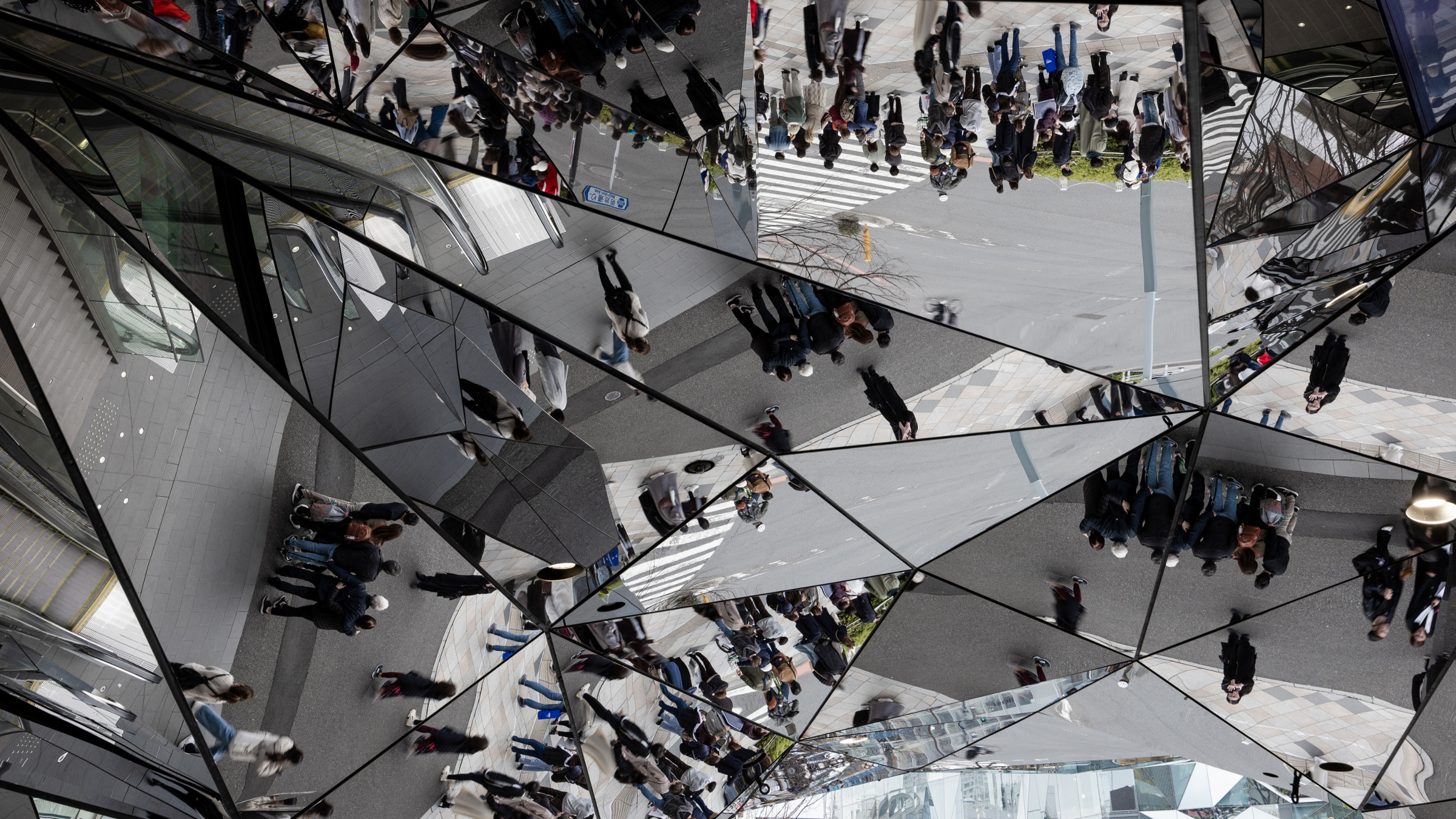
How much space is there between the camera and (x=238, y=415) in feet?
24.8

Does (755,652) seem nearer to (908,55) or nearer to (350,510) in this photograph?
(350,510)

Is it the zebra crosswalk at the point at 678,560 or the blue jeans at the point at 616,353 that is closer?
the blue jeans at the point at 616,353

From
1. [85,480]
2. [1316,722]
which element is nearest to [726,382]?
[85,480]

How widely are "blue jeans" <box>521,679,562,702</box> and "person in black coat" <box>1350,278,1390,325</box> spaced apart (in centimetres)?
698

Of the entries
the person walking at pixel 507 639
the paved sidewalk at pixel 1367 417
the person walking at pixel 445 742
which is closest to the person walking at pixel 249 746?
the person walking at pixel 445 742

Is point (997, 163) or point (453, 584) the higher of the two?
point (997, 163)

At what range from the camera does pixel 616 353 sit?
7.71 m

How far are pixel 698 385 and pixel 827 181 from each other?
6.33 ft

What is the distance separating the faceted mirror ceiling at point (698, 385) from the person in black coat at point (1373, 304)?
0.17ft

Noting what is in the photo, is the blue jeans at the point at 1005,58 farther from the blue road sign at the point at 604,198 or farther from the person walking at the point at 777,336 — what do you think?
the blue road sign at the point at 604,198

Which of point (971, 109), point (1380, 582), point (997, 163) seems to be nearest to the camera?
point (971, 109)

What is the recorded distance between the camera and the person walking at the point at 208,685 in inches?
315

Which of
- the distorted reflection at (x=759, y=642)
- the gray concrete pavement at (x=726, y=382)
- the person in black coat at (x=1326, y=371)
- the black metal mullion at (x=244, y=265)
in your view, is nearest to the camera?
the black metal mullion at (x=244, y=265)

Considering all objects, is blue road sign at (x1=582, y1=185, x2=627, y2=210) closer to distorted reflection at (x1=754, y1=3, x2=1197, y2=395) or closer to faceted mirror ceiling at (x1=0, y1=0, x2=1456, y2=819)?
faceted mirror ceiling at (x1=0, y1=0, x2=1456, y2=819)
